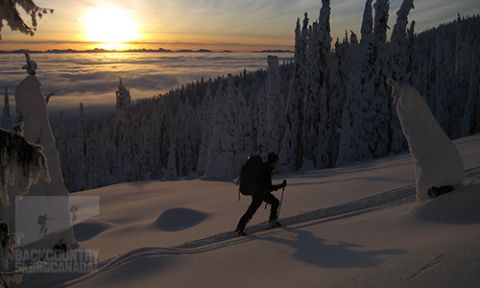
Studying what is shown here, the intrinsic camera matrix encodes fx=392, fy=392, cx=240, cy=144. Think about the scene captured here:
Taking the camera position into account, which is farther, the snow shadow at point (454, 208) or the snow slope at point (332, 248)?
the snow shadow at point (454, 208)

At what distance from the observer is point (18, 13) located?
15.0 feet

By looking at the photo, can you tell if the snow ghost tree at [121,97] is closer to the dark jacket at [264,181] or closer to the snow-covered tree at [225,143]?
the snow-covered tree at [225,143]

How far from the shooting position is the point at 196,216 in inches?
545

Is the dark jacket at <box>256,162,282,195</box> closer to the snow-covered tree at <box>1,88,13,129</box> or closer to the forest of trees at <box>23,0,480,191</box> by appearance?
the forest of trees at <box>23,0,480,191</box>

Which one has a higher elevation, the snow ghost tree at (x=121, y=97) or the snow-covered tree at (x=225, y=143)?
the snow ghost tree at (x=121, y=97)

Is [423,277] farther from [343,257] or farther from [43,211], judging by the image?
[43,211]

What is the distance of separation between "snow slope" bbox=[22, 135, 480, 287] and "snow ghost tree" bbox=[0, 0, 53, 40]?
4245mm

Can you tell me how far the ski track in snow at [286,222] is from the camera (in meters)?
7.81

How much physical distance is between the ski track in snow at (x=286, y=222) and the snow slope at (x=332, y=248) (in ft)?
0.08

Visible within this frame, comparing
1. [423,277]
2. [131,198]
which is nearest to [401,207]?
[423,277]

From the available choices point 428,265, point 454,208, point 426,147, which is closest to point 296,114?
point 426,147

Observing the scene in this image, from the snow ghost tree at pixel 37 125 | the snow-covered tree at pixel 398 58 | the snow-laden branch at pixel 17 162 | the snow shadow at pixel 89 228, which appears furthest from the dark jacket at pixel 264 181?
the snow-covered tree at pixel 398 58

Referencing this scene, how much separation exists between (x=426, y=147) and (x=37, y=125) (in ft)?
34.6

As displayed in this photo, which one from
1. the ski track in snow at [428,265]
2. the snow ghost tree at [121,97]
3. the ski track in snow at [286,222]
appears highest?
the snow ghost tree at [121,97]
